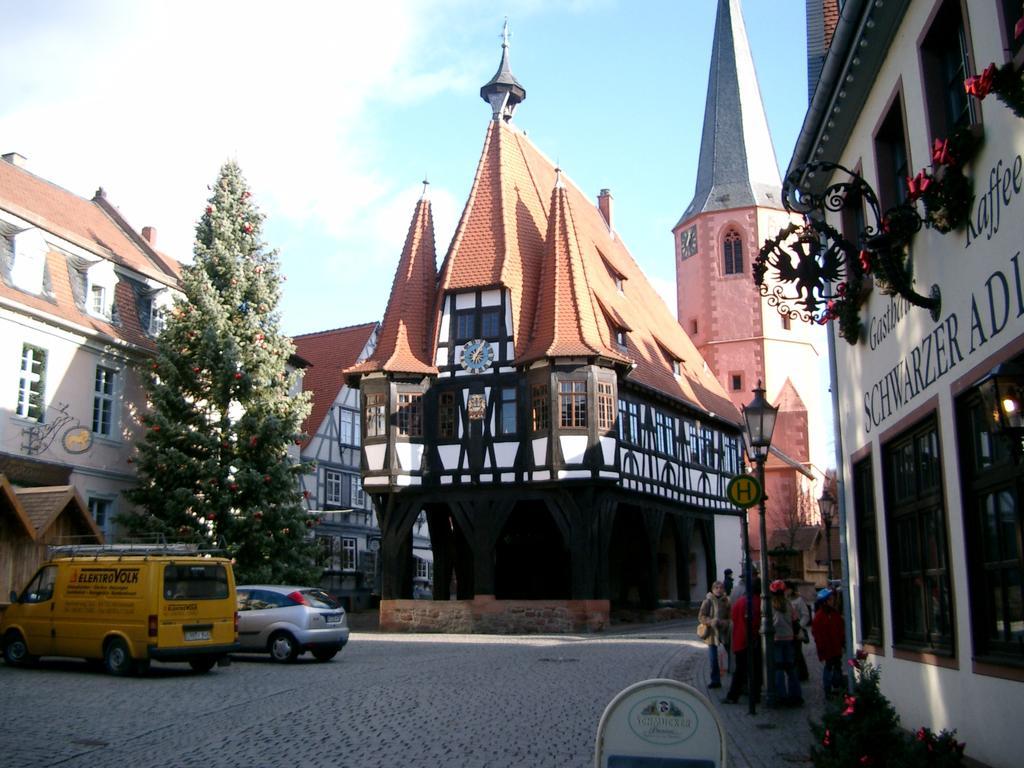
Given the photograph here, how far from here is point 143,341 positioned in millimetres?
30031

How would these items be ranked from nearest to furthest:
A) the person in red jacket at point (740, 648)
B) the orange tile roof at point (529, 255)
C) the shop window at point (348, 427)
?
1. the person in red jacket at point (740, 648)
2. the orange tile roof at point (529, 255)
3. the shop window at point (348, 427)

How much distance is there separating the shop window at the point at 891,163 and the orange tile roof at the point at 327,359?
30.6 metres

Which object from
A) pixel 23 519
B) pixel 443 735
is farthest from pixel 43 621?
pixel 443 735

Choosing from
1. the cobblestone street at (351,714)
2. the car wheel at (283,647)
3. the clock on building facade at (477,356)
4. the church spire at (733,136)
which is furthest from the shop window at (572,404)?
the church spire at (733,136)

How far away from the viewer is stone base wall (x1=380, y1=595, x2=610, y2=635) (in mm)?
29641

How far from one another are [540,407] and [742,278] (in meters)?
34.3

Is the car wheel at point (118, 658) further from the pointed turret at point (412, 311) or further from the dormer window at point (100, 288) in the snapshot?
the pointed turret at point (412, 311)

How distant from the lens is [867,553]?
12.3 meters

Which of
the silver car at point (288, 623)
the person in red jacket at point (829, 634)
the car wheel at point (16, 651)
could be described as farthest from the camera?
the silver car at point (288, 623)

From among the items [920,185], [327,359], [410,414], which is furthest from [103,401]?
[920,185]

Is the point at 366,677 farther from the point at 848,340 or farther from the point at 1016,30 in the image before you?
the point at 1016,30

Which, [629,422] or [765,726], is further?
[629,422]

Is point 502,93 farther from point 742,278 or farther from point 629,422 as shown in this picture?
point 742,278

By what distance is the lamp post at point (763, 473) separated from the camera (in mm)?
13461
